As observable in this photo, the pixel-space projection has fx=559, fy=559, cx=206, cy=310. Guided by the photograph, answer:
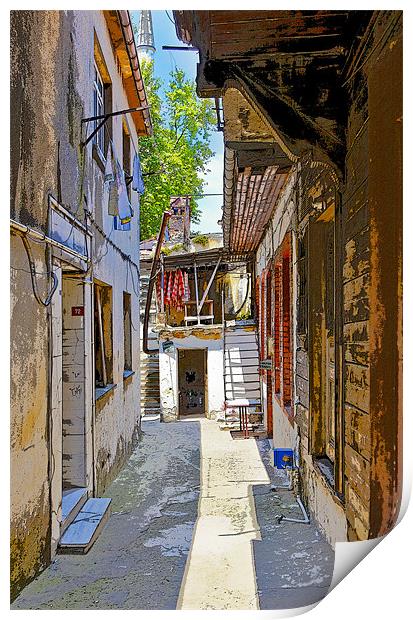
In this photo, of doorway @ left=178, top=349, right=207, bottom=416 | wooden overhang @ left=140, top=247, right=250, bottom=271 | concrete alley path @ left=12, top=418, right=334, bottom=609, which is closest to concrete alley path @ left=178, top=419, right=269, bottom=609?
concrete alley path @ left=12, top=418, right=334, bottom=609

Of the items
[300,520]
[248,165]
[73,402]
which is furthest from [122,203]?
[300,520]

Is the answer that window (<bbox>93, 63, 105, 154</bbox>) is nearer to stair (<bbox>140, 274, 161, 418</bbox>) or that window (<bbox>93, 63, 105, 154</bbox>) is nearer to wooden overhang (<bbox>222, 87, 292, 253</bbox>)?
wooden overhang (<bbox>222, 87, 292, 253</bbox>)

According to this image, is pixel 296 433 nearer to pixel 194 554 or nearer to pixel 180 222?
pixel 194 554

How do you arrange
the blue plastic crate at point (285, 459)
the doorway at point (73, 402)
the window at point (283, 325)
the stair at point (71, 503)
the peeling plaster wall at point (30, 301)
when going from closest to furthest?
1. the peeling plaster wall at point (30, 301)
2. the stair at point (71, 503)
3. the doorway at point (73, 402)
4. the blue plastic crate at point (285, 459)
5. the window at point (283, 325)

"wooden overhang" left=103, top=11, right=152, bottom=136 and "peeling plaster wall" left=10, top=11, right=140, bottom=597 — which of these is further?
"wooden overhang" left=103, top=11, right=152, bottom=136

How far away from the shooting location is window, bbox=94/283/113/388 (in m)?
6.35

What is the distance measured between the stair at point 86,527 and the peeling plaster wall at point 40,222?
0.14 m

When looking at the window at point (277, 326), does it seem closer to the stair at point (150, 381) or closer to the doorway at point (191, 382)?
the stair at point (150, 381)

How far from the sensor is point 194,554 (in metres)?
3.97

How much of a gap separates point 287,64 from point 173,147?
10.2m

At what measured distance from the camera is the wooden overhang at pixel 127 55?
5961 mm

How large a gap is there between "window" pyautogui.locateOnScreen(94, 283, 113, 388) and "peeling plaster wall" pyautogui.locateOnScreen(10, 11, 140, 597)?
3.91ft

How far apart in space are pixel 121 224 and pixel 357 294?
439 centimetres

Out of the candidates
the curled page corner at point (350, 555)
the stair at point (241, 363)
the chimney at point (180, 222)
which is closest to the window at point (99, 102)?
the curled page corner at point (350, 555)
